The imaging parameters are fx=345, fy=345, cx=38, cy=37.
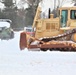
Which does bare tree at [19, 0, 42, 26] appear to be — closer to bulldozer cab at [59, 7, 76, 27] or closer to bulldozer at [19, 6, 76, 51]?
bulldozer at [19, 6, 76, 51]

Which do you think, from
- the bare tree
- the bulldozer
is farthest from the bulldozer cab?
the bare tree

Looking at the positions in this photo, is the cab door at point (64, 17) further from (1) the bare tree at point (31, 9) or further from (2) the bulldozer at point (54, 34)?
(1) the bare tree at point (31, 9)

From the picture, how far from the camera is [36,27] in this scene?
1916 cm

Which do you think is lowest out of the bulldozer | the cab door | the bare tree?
the bare tree

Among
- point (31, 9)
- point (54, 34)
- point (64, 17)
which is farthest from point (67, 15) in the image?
point (31, 9)

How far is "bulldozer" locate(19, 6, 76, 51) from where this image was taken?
17047mm

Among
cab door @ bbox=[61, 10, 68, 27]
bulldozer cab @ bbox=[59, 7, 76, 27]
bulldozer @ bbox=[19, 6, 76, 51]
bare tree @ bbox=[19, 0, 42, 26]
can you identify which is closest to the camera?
bulldozer @ bbox=[19, 6, 76, 51]

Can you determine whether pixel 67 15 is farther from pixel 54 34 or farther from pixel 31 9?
pixel 31 9

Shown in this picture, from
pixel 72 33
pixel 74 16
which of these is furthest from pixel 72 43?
pixel 74 16

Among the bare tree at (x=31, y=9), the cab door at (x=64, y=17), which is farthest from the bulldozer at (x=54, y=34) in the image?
the bare tree at (x=31, y=9)

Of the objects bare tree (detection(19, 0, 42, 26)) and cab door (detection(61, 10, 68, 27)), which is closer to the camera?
cab door (detection(61, 10, 68, 27))

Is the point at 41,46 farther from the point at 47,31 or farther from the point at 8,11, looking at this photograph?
the point at 8,11

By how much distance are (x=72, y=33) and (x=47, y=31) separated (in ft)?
5.89

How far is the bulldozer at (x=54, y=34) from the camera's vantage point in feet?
55.9
